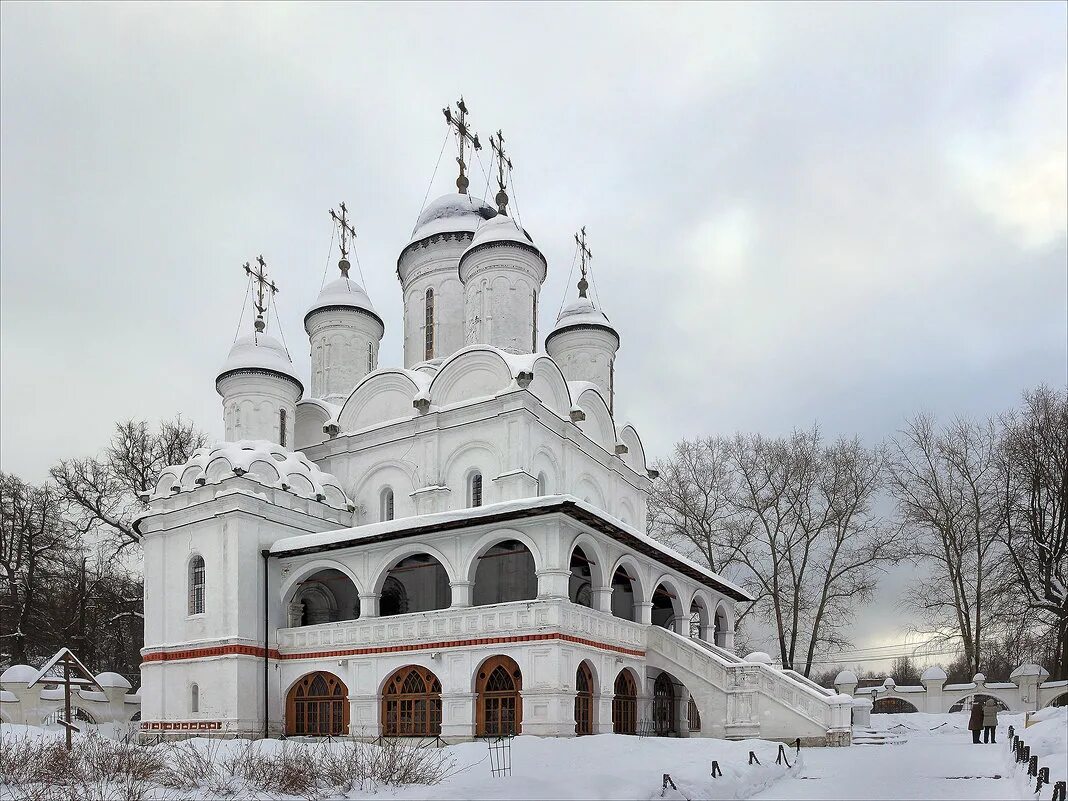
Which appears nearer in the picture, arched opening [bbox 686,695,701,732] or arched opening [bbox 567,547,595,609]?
arched opening [bbox 686,695,701,732]

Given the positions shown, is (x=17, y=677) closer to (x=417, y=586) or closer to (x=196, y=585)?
(x=196, y=585)

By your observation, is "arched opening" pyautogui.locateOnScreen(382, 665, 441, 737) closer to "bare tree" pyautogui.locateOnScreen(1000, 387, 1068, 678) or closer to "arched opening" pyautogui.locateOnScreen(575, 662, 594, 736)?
"arched opening" pyautogui.locateOnScreen(575, 662, 594, 736)

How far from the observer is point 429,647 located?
20.0 meters

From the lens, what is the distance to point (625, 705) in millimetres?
21281

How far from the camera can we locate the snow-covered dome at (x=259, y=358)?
2675 centimetres

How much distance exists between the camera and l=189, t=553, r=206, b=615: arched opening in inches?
916

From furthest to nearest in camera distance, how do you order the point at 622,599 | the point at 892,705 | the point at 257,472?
the point at 892,705, the point at 622,599, the point at 257,472

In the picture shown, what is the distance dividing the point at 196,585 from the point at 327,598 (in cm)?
346

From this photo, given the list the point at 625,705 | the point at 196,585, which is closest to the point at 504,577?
the point at 625,705

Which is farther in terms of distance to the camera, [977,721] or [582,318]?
[582,318]

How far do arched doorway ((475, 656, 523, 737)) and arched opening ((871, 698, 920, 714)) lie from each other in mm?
21200

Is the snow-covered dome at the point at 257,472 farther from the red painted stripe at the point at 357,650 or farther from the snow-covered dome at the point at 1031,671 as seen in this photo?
the snow-covered dome at the point at 1031,671

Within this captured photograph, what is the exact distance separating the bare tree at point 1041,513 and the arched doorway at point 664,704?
12.0 meters

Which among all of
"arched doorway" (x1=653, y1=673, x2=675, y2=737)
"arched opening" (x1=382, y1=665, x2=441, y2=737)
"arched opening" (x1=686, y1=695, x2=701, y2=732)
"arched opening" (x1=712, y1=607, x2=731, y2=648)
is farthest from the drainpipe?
"arched opening" (x1=712, y1=607, x2=731, y2=648)
